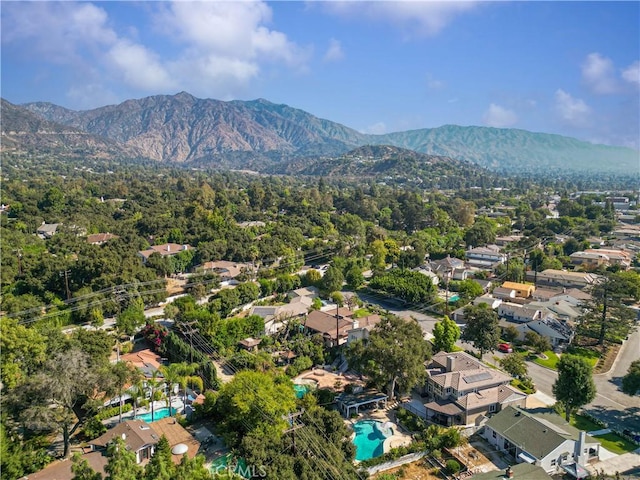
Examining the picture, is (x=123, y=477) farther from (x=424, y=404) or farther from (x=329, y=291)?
(x=329, y=291)

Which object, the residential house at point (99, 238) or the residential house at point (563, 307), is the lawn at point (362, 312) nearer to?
the residential house at point (563, 307)

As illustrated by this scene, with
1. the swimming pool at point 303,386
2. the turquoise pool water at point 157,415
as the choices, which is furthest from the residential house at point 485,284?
the turquoise pool water at point 157,415

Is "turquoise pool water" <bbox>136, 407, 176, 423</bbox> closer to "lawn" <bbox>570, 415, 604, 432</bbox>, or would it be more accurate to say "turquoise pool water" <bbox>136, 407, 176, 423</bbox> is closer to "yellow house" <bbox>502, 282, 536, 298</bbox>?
"lawn" <bbox>570, 415, 604, 432</bbox>

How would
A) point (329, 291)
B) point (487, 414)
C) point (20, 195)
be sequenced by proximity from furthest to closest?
point (20, 195) < point (329, 291) < point (487, 414)

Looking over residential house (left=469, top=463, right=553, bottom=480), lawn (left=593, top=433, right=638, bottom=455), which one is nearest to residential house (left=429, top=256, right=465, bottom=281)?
lawn (left=593, top=433, right=638, bottom=455)

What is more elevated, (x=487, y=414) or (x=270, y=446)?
(x=270, y=446)

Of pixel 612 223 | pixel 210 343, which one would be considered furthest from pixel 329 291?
pixel 612 223
